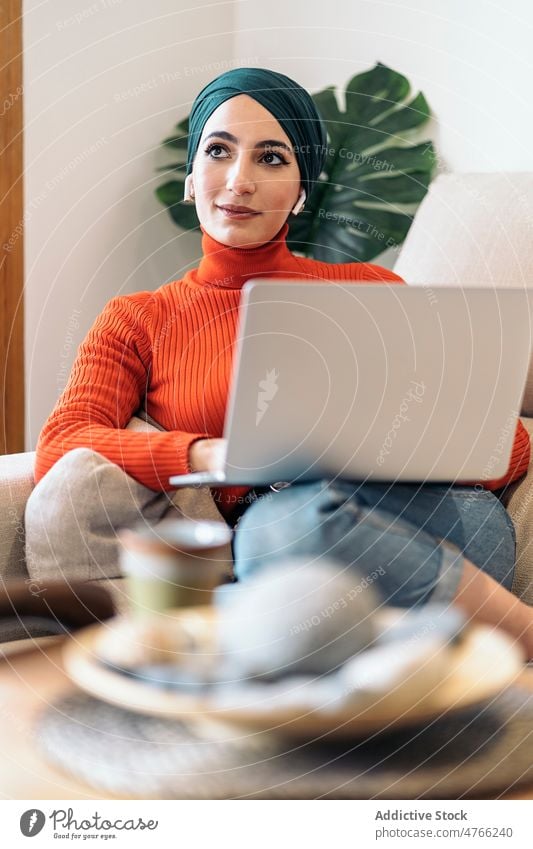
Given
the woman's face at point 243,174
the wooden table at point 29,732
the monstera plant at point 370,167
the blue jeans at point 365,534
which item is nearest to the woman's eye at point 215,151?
the woman's face at point 243,174

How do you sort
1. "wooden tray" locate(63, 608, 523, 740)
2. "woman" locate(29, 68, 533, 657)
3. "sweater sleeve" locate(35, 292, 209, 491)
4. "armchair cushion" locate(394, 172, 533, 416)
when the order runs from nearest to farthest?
1. "wooden tray" locate(63, 608, 523, 740)
2. "woman" locate(29, 68, 533, 657)
3. "sweater sleeve" locate(35, 292, 209, 491)
4. "armchair cushion" locate(394, 172, 533, 416)

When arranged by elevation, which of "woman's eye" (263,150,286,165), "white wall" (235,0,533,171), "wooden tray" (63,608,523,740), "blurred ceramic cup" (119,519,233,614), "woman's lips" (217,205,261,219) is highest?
"white wall" (235,0,533,171)

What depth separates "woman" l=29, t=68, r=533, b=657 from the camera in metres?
0.89

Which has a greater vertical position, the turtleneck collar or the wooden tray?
the turtleneck collar

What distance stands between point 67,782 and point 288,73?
1.46m

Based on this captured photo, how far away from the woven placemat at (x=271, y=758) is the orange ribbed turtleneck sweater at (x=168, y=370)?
0.28 m

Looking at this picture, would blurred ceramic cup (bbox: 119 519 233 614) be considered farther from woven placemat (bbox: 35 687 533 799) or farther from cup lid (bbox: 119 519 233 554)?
woven placemat (bbox: 35 687 533 799)

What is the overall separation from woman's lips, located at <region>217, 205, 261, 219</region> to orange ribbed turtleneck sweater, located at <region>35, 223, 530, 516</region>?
0.04 m

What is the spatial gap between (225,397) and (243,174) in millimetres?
248

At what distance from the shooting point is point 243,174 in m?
1.11

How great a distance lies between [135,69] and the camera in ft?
6.18

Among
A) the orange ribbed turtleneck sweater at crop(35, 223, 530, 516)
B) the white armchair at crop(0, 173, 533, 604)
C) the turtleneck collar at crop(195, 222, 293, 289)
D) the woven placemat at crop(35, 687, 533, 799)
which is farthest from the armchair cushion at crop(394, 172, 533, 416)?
A: the woven placemat at crop(35, 687, 533, 799)

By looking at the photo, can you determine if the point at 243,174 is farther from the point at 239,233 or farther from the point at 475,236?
the point at 475,236

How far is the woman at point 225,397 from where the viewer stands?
34.9 inches
